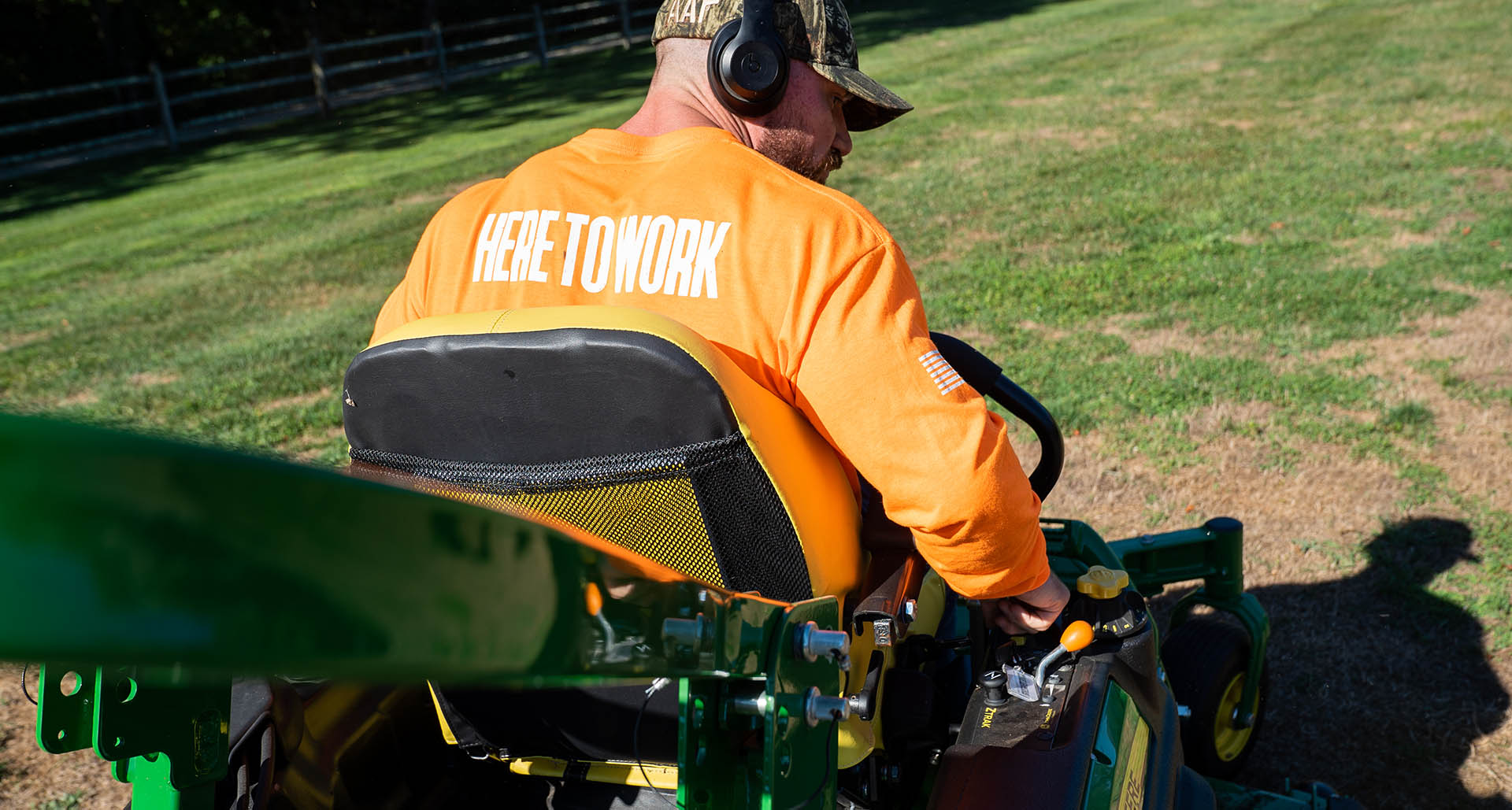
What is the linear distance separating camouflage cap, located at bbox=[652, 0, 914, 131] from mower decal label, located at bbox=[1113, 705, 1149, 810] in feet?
3.77

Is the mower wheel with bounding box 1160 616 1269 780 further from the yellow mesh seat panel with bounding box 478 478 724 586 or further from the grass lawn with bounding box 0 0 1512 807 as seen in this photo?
the yellow mesh seat panel with bounding box 478 478 724 586

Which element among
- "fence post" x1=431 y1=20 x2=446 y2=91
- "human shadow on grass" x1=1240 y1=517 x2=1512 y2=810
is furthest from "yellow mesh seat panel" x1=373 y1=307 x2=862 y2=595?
"fence post" x1=431 y1=20 x2=446 y2=91

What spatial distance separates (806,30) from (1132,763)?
4.36 feet

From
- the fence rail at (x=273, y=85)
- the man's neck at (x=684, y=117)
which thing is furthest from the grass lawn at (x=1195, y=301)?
the fence rail at (x=273, y=85)

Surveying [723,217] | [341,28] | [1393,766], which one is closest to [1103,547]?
[1393,766]

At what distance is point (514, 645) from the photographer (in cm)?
73

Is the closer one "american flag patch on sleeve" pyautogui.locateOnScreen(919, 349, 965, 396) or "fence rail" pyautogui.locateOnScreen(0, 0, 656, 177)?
"american flag patch on sleeve" pyautogui.locateOnScreen(919, 349, 965, 396)

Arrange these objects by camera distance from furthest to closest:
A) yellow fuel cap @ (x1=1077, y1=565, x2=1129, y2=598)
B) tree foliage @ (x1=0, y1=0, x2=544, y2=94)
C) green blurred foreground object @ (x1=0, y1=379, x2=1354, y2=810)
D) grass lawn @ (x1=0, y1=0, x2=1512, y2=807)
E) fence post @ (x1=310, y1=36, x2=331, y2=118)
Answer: tree foliage @ (x1=0, y1=0, x2=544, y2=94) → fence post @ (x1=310, y1=36, x2=331, y2=118) → grass lawn @ (x1=0, y1=0, x2=1512, y2=807) → yellow fuel cap @ (x1=1077, y1=565, x2=1129, y2=598) → green blurred foreground object @ (x1=0, y1=379, x2=1354, y2=810)

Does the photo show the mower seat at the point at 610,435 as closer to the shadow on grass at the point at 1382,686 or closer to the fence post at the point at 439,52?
the shadow on grass at the point at 1382,686

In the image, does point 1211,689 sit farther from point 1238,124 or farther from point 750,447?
point 1238,124

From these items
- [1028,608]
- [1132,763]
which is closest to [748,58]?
[1028,608]

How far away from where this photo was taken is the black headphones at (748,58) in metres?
1.89

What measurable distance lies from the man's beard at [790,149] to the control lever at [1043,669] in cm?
88

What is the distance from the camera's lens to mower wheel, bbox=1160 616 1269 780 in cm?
284
